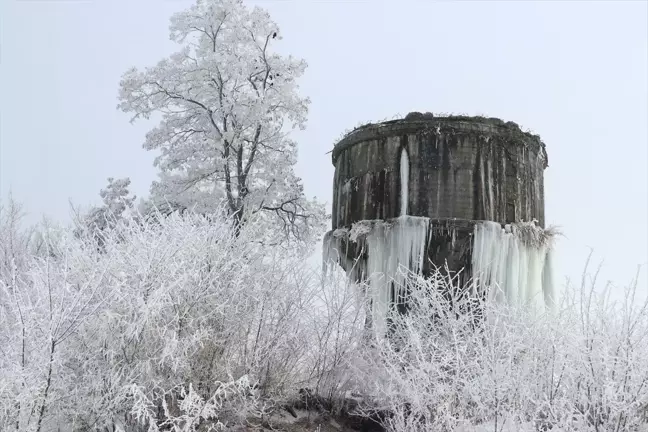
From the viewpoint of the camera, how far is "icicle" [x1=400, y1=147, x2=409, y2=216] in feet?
34.4

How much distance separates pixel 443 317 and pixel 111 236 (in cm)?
486

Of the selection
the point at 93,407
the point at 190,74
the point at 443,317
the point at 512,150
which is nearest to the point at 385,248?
the point at 443,317

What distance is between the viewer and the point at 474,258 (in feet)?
33.7

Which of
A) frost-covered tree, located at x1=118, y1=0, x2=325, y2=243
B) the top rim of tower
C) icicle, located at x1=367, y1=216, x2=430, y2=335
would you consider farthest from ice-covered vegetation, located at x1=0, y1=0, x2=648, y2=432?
frost-covered tree, located at x1=118, y1=0, x2=325, y2=243

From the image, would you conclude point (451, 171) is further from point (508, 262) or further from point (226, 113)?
point (226, 113)

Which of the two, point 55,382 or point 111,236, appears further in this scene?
point 111,236

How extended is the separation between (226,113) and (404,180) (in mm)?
6248

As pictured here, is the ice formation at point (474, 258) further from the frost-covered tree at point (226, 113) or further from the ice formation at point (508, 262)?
the frost-covered tree at point (226, 113)

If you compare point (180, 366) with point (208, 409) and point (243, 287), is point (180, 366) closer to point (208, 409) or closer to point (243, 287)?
point (208, 409)

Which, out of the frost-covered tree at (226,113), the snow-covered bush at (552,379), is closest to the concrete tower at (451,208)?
the snow-covered bush at (552,379)

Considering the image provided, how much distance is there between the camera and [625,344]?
7230mm

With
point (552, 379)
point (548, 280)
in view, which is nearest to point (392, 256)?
point (548, 280)

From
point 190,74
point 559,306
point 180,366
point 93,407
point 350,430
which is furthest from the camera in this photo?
point 190,74

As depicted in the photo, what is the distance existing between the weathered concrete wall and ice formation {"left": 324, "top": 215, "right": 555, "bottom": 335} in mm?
239
